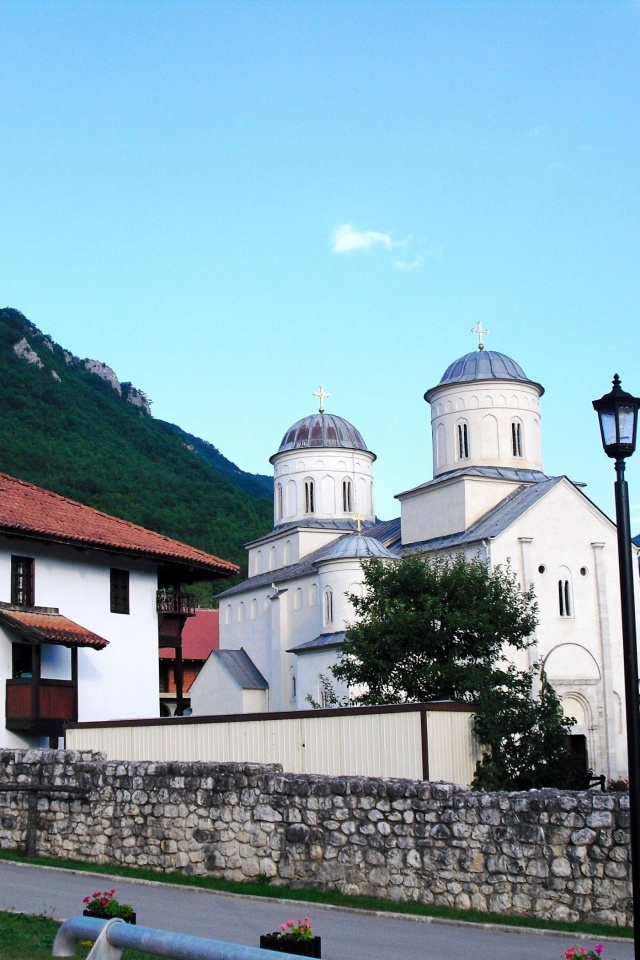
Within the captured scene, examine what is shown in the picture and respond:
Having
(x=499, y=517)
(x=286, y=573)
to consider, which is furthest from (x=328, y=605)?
(x=286, y=573)

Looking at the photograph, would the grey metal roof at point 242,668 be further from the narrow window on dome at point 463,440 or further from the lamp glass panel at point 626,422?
the lamp glass panel at point 626,422

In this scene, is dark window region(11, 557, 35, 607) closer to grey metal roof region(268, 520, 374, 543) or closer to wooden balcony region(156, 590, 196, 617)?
wooden balcony region(156, 590, 196, 617)

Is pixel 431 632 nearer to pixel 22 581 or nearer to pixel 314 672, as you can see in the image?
pixel 22 581

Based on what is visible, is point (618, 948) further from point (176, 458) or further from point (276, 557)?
point (176, 458)

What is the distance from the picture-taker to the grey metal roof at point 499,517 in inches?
1591

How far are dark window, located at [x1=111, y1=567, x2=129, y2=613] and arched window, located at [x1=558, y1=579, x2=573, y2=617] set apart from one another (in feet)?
63.0

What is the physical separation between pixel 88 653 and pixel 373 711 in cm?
1062

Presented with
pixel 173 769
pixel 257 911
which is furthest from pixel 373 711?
pixel 257 911

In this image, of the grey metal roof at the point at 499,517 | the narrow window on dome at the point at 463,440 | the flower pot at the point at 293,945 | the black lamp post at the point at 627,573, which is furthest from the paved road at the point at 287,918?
the narrow window on dome at the point at 463,440

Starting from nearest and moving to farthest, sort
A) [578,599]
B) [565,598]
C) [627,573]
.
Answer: [627,573], [565,598], [578,599]

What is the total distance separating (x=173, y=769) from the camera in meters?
14.6

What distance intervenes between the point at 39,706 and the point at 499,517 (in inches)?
903

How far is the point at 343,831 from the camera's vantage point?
13078mm

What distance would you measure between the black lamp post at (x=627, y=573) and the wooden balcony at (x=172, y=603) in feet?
64.9
